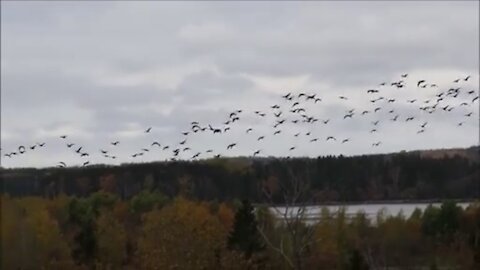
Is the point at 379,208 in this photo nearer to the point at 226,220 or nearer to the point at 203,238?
the point at 226,220

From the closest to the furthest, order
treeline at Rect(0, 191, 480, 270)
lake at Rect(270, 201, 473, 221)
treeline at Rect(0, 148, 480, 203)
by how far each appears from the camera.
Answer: treeline at Rect(0, 191, 480, 270)
treeline at Rect(0, 148, 480, 203)
lake at Rect(270, 201, 473, 221)

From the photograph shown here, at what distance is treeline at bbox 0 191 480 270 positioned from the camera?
2211 cm

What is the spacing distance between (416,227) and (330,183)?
11279mm

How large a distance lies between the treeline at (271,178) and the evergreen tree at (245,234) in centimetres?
135

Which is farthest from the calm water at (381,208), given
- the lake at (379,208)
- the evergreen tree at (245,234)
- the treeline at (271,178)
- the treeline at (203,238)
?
the evergreen tree at (245,234)

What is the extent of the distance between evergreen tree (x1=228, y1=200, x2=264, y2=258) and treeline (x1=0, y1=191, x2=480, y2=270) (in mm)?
45

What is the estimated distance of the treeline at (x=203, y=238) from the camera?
2211 cm

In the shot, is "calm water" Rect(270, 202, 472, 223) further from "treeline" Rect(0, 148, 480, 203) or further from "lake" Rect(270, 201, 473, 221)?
"treeline" Rect(0, 148, 480, 203)

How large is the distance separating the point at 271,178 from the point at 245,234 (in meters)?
2.23

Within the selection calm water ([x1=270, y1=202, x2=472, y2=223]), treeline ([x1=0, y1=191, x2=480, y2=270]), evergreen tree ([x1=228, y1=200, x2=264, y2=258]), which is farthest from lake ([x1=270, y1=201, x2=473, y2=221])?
evergreen tree ([x1=228, y1=200, x2=264, y2=258])

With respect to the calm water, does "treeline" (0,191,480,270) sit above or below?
below

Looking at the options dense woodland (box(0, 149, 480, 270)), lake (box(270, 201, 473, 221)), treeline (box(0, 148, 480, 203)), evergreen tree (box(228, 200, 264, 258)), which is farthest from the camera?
lake (box(270, 201, 473, 221))

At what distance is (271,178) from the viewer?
34.5 meters

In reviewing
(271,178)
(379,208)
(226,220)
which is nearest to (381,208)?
(379,208)
